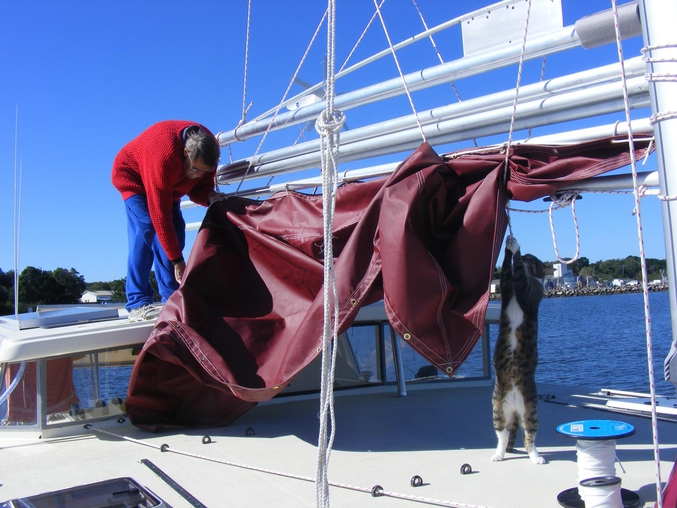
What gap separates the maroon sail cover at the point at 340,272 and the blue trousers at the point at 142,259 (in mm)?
727

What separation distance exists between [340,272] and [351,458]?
133cm

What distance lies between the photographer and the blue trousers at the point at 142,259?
5906 mm

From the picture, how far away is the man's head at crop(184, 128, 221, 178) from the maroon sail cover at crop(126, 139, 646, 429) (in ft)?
1.26

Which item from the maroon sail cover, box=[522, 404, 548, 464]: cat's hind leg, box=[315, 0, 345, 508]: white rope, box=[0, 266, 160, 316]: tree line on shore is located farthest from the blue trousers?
box=[0, 266, 160, 316]: tree line on shore

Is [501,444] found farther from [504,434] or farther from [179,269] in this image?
[179,269]

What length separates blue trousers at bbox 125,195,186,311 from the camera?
19.4ft

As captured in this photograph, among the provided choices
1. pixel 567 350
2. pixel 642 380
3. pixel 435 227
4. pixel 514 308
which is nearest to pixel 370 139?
pixel 435 227

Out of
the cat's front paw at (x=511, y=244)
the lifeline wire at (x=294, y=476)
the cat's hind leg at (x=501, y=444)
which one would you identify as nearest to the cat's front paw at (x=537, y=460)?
the cat's hind leg at (x=501, y=444)

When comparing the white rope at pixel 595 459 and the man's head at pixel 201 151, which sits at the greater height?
the man's head at pixel 201 151

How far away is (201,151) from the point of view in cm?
536

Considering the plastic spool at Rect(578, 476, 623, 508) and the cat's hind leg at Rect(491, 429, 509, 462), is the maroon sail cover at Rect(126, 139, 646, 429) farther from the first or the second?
the plastic spool at Rect(578, 476, 623, 508)

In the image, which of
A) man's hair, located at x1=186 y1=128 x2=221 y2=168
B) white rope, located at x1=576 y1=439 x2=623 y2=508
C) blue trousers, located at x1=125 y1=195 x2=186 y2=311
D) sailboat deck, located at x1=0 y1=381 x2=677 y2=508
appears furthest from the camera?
blue trousers, located at x1=125 y1=195 x2=186 y2=311

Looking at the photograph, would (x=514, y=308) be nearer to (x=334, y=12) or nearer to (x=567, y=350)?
(x=334, y=12)

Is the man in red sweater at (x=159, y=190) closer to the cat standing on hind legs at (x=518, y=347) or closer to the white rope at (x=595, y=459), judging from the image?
the cat standing on hind legs at (x=518, y=347)
